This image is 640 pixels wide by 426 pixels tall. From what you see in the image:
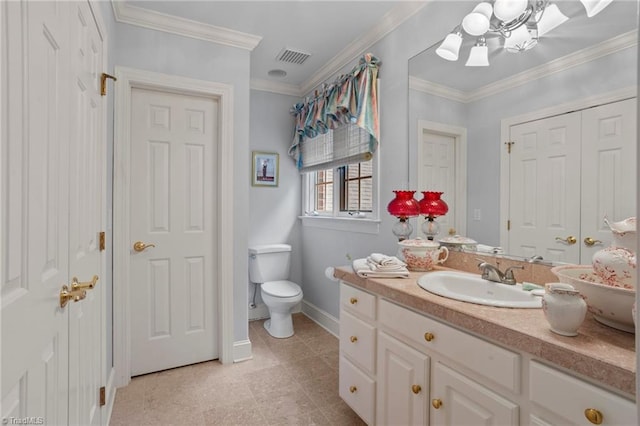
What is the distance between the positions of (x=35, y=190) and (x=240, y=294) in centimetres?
186

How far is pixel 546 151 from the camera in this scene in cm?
143

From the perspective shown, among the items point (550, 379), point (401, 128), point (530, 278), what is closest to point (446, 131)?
point (401, 128)

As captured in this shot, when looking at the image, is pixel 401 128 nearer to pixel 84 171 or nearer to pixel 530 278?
pixel 530 278

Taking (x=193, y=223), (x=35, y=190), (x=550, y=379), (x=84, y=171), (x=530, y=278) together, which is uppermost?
(x=84, y=171)

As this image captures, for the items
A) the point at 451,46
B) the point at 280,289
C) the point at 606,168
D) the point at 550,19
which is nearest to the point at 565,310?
the point at 606,168

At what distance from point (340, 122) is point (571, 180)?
1.80 meters

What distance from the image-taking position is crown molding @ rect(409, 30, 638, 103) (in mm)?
1218

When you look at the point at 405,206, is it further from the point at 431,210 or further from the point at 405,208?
the point at 431,210

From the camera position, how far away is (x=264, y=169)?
3.35 metres

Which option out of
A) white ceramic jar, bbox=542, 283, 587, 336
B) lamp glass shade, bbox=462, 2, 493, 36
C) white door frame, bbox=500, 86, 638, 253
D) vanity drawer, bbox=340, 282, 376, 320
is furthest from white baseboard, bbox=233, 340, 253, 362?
lamp glass shade, bbox=462, 2, 493, 36

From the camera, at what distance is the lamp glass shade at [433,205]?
6.17 feet

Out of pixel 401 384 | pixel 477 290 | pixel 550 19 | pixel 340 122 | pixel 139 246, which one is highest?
pixel 550 19

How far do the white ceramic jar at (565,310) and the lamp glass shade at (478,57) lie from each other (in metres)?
1.33

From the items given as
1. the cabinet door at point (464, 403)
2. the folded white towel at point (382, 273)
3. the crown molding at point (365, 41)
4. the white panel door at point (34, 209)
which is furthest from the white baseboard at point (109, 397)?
the crown molding at point (365, 41)
